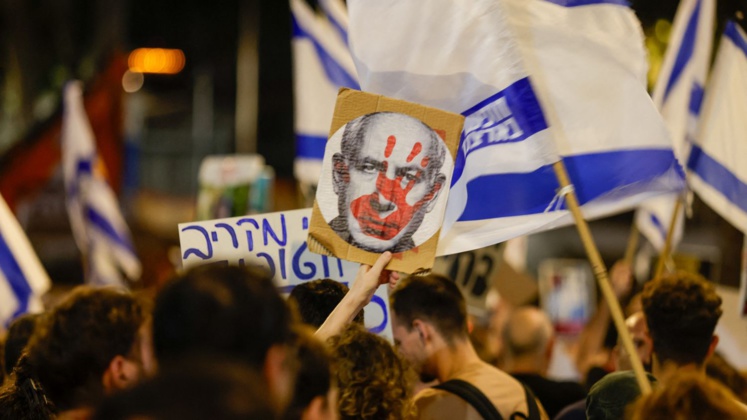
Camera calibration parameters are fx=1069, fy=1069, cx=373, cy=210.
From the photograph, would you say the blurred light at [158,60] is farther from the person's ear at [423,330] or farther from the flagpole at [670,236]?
the person's ear at [423,330]

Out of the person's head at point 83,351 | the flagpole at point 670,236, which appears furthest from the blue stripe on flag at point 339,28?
the person's head at point 83,351

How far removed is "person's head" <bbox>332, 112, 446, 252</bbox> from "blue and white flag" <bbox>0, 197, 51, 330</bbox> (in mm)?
3801

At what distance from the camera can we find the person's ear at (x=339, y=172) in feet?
12.5

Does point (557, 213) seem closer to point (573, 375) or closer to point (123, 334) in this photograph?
point (123, 334)

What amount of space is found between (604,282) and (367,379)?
84cm

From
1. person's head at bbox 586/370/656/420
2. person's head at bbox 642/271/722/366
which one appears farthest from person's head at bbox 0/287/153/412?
person's head at bbox 642/271/722/366

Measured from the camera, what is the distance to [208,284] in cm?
237

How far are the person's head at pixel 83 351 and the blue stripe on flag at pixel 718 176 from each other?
3308 mm

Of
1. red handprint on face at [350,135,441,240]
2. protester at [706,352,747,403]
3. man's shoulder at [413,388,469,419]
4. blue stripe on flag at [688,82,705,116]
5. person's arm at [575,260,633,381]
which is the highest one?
red handprint on face at [350,135,441,240]

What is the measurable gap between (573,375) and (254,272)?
723 centimetres

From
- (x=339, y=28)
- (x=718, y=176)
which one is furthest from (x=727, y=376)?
(x=339, y=28)

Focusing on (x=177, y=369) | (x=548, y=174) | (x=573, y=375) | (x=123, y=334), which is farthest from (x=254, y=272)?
(x=573, y=375)

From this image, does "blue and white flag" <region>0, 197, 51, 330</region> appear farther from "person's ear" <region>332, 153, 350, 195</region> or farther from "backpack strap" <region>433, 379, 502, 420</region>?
"person's ear" <region>332, 153, 350, 195</region>

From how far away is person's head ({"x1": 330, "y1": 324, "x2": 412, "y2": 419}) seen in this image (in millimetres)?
3447
